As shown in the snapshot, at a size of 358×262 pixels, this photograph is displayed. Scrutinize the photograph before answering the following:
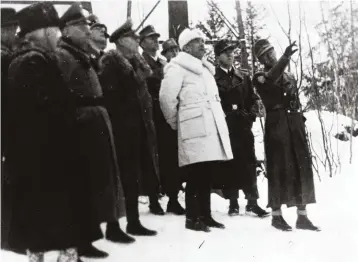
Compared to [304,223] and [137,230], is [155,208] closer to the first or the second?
[137,230]

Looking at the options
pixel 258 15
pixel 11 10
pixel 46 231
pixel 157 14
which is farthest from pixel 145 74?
pixel 157 14

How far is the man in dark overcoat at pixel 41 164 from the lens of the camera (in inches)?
116

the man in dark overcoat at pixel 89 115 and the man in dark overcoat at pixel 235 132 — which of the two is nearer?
the man in dark overcoat at pixel 89 115

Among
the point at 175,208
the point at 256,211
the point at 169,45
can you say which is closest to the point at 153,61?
the point at 169,45

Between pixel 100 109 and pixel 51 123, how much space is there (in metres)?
0.68

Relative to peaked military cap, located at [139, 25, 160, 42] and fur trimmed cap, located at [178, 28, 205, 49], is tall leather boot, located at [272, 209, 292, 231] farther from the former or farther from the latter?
peaked military cap, located at [139, 25, 160, 42]

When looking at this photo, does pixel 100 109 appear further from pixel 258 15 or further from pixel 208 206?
pixel 258 15

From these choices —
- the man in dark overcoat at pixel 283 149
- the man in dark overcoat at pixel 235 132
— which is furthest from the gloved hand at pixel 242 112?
the man in dark overcoat at pixel 283 149

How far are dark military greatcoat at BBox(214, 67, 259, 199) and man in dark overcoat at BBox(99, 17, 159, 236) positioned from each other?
4.31ft

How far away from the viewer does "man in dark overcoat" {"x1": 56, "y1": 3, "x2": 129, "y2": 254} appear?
3.56 meters

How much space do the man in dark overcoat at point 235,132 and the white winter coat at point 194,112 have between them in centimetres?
74

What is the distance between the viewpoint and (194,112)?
179 inches

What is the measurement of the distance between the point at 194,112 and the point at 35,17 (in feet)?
5.88

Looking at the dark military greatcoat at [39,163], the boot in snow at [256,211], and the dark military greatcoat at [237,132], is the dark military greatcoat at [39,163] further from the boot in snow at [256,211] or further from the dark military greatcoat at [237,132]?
the boot in snow at [256,211]
